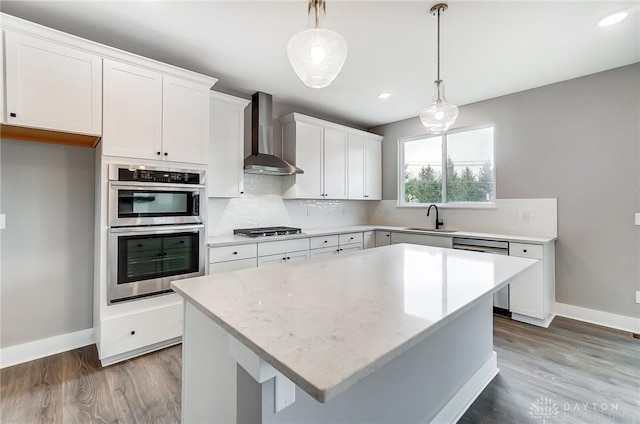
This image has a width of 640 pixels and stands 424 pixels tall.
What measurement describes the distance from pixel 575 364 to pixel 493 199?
80.8 inches

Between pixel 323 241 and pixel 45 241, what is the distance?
2.65 m

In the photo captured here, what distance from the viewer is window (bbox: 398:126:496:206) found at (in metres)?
3.87

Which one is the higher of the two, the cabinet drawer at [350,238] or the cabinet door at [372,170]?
the cabinet door at [372,170]

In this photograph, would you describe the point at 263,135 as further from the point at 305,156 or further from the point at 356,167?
the point at 356,167

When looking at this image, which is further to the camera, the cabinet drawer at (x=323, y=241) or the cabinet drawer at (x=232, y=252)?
the cabinet drawer at (x=323, y=241)

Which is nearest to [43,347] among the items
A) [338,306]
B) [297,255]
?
[297,255]

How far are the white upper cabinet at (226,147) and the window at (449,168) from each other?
2718 mm

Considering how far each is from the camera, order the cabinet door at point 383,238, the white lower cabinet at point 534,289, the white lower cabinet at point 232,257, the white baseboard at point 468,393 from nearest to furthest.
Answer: the white baseboard at point 468,393
the white lower cabinet at point 232,257
the white lower cabinet at point 534,289
the cabinet door at point 383,238

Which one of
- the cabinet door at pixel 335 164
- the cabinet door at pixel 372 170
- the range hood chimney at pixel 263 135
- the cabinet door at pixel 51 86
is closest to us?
the cabinet door at pixel 51 86

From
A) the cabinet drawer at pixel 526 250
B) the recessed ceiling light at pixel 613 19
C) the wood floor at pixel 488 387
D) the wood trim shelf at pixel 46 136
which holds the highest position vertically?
the recessed ceiling light at pixel 613 19

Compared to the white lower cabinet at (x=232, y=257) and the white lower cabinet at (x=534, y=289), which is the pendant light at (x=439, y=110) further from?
the white lower cabinet at (x=232, y=257)

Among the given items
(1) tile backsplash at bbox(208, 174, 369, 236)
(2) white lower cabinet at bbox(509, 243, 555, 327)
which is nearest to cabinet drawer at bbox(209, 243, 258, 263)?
(1) tile backsplash at bbox(208, 174, 369, 236)

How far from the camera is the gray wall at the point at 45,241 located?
2.27 meters

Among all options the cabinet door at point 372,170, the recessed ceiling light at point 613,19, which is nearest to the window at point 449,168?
the cabinet door at point 372,170
